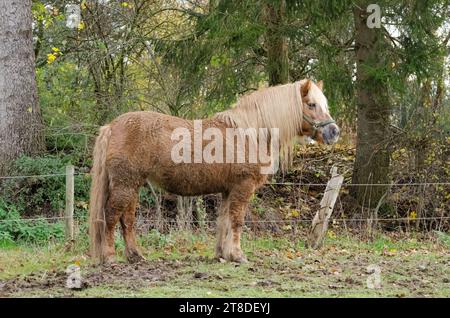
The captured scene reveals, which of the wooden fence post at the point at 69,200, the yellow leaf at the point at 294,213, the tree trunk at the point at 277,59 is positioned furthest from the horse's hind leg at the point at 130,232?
the tree trunk at the point at 277,59

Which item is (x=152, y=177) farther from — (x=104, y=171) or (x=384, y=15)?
(x=384, y=15)

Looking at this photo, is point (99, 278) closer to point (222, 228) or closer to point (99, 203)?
point (99, 203)

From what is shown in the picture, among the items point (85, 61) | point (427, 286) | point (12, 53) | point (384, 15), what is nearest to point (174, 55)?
point (85, 61)

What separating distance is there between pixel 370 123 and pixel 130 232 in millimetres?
5810

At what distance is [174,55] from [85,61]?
6.07 ft

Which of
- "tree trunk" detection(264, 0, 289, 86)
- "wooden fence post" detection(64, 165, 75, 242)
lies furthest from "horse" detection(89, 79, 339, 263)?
"tree trunk" detection(264, 0, 289, 86)

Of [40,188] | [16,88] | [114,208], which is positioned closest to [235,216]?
[114,208]

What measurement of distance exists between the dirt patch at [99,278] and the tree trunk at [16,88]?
4.95 metres

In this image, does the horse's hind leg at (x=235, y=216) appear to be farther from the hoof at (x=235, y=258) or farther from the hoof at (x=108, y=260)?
the hoof at (x=108, y=260)

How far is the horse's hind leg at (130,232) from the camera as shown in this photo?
740 cm

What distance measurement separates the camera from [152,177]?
7.41m

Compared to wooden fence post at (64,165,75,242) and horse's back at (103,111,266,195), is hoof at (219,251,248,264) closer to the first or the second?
horse's back at (103,111,266,195)

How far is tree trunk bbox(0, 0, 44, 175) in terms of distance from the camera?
11336 mm

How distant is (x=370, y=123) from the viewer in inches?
466
